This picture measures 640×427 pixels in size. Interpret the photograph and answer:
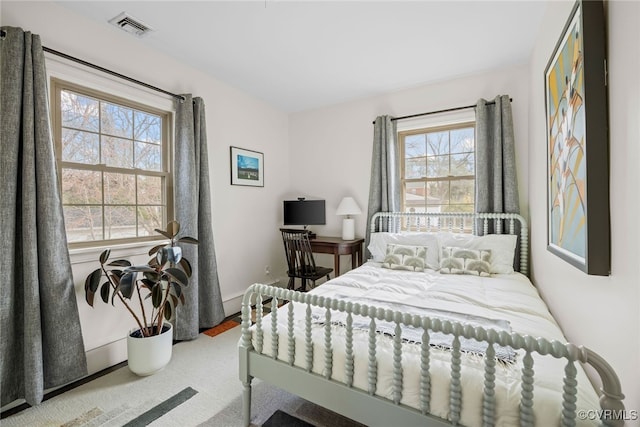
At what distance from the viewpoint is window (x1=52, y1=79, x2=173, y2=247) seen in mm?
2109

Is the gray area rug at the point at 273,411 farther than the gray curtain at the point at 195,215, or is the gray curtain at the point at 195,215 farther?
the gray curtain at the point at 195,215

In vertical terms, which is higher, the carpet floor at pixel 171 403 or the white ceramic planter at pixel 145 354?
the white ceramic planter at pixel 145 354

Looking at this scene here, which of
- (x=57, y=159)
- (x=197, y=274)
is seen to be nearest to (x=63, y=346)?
(x=197, y=274)

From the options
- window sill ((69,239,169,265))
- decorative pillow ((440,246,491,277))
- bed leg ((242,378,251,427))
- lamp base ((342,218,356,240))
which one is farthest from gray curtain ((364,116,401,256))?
window sill ((69,239,169,265))

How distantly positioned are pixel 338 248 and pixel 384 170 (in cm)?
106

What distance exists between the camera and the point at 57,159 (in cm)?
203

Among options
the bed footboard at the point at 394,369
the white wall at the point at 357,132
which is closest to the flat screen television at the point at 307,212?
the white wall at the point at 357,132

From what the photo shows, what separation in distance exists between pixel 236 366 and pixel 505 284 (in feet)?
7.04

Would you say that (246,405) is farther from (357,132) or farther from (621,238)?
(357,132)

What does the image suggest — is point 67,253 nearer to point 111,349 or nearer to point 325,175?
point 111,349

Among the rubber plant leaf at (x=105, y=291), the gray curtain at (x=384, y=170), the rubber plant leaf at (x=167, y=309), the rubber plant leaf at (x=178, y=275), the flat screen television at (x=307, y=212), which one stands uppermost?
the gray curtain at (x=384, y=170)

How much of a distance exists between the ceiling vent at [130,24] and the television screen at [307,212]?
2.31 m

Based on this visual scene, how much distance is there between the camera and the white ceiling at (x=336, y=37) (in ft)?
6.57

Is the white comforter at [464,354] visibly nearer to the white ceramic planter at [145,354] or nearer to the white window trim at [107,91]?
the white ceramic planter at [145,354]
